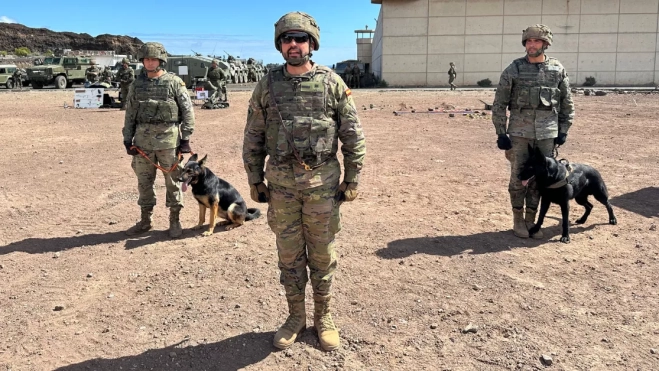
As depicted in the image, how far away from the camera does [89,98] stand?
19.4 meters

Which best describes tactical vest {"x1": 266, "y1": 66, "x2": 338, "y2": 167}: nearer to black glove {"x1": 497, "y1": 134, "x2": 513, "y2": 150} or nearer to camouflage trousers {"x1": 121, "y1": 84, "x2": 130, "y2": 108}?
black glove {"x1": 497, "y1": 134, "x2": 513, "y2": 150}

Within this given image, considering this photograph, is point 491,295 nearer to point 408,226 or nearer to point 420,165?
point 408,226

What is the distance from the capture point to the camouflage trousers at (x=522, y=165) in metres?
5.05

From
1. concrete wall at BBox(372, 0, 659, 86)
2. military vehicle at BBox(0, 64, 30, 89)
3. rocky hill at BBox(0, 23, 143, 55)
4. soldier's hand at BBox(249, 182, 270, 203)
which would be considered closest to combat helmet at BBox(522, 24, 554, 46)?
soldier's hand at BBox(249, 182, 270, 203)

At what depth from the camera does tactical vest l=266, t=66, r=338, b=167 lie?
2.90 metres

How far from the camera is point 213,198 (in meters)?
5.44

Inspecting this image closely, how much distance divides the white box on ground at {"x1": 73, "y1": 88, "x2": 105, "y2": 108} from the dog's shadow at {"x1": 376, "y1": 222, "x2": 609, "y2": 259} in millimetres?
17570

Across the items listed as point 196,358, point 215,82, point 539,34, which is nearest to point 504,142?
point 539,34

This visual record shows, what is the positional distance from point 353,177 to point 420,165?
578cm

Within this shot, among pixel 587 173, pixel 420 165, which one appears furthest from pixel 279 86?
pixel 420 165

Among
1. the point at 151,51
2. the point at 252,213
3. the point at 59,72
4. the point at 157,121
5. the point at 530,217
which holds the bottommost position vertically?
the point at 252,213

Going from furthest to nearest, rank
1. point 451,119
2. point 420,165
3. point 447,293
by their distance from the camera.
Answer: point 451,119
point 420,165
point 447,293

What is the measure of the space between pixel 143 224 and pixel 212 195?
0.89 meters

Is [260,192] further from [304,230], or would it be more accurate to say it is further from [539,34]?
[539,34]
